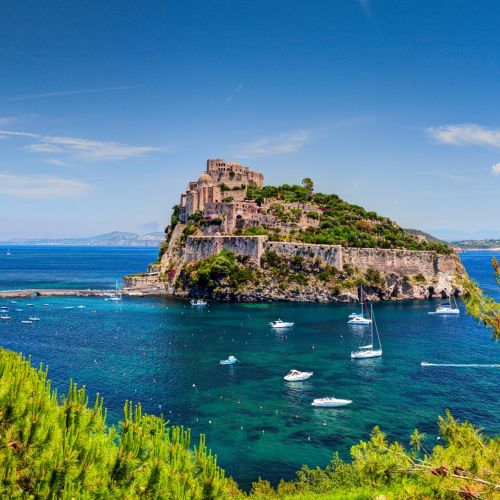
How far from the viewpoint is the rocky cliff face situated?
75.1 meters

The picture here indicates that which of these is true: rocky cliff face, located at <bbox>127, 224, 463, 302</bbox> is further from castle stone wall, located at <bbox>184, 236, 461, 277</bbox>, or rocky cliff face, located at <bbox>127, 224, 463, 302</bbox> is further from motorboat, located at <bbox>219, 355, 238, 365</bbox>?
motorboat, located at <bbox>219, 355, 238, 365</bbox>

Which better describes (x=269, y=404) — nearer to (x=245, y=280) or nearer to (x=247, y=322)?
(x=247, y=322)

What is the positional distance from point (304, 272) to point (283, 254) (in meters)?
4.59

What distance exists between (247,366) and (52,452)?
30.1 m

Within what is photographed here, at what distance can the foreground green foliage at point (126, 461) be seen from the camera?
944 centimetres

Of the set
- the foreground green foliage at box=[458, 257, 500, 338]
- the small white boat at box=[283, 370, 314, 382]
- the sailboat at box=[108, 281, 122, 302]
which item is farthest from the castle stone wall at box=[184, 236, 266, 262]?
the foreground green foliage at box=[458, 257, 500, 338]

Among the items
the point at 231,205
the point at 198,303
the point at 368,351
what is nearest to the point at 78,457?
the point at 368,351

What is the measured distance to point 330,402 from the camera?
30.4 metres

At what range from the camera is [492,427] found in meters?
27.0

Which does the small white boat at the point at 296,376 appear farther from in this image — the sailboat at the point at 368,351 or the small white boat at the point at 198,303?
the small white boat at the point at 198,303

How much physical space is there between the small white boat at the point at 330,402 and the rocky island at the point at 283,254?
43.8 metres

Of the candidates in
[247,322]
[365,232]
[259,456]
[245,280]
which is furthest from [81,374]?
[365,232]

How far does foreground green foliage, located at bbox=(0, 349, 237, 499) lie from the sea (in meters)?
11.2

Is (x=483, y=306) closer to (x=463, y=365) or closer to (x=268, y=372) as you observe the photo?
(x=268, y=372)
